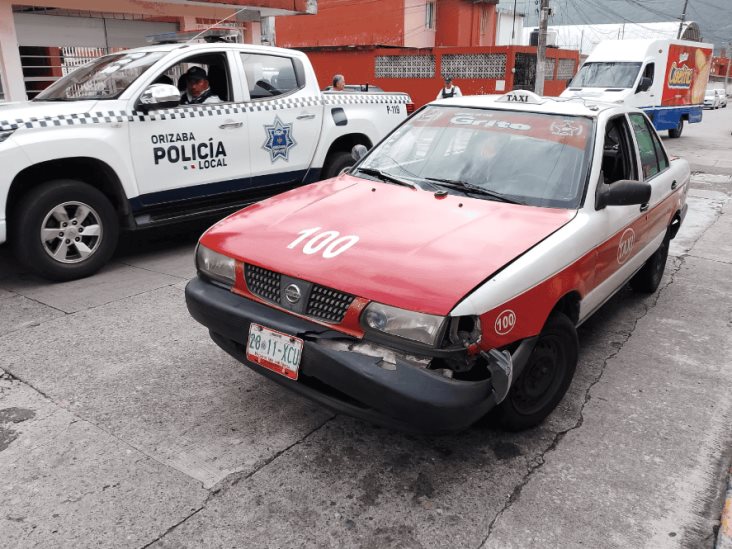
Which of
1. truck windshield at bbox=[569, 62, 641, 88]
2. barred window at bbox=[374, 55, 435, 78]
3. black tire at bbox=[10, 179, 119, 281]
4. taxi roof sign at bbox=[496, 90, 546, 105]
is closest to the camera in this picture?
taxi roof sign at bbox=[496, 90, 546, 105]

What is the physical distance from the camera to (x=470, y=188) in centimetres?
361

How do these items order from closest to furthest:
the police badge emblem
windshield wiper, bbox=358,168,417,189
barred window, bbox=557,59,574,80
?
windshield wiper, bbox=358,168,417,189
the police badge emblem
barred window, bbox=557,59,574,80

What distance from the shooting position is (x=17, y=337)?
424 centimetres

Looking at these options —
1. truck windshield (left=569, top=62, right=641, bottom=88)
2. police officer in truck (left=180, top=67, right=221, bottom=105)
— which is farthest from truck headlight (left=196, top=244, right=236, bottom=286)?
truck windshield (left=569, top=62, right=641, bottom=88)

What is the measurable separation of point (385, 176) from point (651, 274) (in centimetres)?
268

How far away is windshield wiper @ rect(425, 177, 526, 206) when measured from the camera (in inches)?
137

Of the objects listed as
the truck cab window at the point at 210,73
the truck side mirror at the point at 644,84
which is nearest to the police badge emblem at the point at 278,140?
the truck cab window at the point at 210,73

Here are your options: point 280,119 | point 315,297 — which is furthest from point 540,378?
point 280,119

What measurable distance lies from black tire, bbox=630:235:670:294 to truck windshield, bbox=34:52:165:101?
4638mm

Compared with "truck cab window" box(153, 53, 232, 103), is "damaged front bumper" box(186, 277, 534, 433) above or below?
below

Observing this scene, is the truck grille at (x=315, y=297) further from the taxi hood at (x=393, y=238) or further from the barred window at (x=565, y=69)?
the barred window at (x=565, y=69)

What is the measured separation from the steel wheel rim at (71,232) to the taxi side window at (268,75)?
203 cm

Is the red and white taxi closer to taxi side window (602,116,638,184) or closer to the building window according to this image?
taxi side window (602,116,638,184)

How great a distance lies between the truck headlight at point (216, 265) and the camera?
3.17 metres
